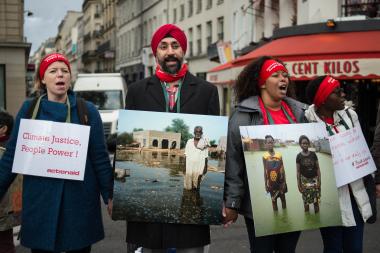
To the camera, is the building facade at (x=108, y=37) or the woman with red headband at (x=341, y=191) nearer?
the woman with red headband at (x=341, y=191)

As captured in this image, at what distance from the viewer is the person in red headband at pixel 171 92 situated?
12.2 ft

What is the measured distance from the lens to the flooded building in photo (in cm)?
358

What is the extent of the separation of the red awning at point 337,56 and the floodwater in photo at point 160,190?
31.0 feet

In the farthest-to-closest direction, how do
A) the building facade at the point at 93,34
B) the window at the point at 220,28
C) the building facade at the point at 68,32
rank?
the building facade at the point at 68,32, the building facade at the point at 93,34, the window at the point at 220,28

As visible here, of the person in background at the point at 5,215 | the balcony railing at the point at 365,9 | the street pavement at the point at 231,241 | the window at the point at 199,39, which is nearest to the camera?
the person in background at the point at 5,215

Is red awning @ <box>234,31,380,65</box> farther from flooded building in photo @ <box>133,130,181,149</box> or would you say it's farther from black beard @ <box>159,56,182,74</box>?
flooded building in photo @ <box>133,130,181,149</box>

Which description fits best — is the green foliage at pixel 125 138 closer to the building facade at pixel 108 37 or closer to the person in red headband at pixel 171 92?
the person in red headband at pixel 171 92

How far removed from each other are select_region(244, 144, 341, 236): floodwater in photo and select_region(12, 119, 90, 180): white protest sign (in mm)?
1121

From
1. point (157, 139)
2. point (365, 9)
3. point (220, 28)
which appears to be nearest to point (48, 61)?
point (157, 139)

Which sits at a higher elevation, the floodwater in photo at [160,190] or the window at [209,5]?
the window at [209,5]

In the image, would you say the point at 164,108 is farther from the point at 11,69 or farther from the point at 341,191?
the point at 11,69

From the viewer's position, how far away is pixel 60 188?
3.71 metres

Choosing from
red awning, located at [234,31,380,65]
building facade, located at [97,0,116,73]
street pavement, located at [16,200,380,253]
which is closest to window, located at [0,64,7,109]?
red awning, located at [234,31,380,65]

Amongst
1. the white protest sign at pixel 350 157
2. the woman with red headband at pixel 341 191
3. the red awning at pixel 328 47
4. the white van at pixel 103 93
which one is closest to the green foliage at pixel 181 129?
the woman with red headband at pixel 341 191
